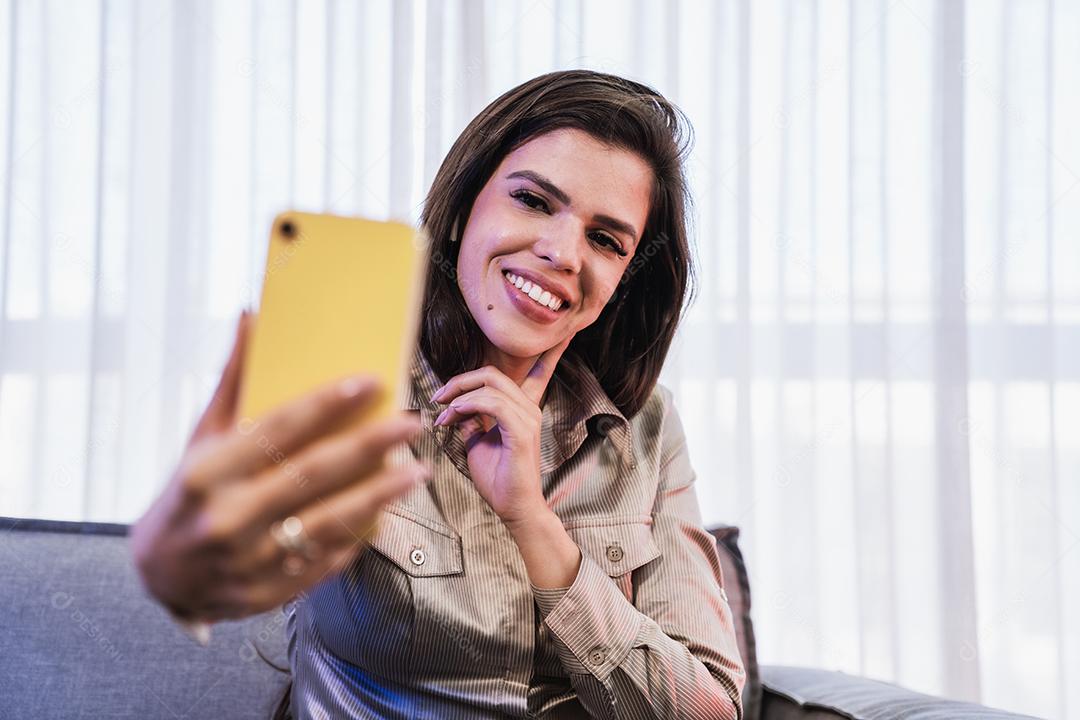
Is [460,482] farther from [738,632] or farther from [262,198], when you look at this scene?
[262,198]

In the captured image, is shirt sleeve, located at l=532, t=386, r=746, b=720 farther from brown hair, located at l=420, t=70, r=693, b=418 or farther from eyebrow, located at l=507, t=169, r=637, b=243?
eyebrow, located at l=507, t=169, r=637, b=243

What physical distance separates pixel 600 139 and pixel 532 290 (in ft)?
0.73

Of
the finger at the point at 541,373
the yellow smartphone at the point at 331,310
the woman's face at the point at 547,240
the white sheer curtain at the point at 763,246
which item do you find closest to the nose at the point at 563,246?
the woman's face at the point at 547,240

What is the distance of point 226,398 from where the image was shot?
54cm

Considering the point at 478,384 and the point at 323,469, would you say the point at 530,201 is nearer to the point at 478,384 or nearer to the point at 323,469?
the point at 478,384

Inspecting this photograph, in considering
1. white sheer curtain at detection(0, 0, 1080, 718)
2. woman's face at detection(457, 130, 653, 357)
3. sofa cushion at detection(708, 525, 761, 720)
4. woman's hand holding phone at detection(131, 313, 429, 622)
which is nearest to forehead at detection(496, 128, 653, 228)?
woman's face at detection(457, 130, 653, 357)

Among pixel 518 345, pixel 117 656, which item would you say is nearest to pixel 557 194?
pixel 518 345

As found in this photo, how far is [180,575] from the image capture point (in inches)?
18.7

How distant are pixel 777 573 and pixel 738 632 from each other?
90cm

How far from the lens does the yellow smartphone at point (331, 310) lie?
1.64ft

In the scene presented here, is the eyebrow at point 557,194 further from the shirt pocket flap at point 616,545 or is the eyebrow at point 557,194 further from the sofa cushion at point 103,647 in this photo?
the sofa cushion at point 103,647

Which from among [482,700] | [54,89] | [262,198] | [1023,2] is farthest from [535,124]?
[1023,2]

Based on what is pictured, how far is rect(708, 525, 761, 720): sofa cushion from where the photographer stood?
129cm

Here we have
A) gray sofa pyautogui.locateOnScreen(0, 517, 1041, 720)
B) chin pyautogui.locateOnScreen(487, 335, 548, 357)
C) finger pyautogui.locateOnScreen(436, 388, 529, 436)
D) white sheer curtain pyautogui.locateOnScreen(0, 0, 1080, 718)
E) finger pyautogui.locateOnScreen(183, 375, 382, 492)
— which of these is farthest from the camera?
white sheer curtain pyautogui.locateOnScreen(0, 0, 1080, 718)
